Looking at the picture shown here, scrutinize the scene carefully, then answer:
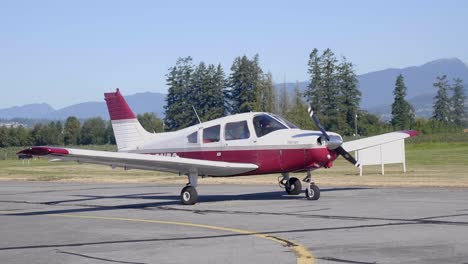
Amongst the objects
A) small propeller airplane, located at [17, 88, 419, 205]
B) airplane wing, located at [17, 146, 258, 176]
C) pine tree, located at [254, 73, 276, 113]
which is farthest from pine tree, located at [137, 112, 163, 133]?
airplane wing, located at [17, 146, 258, 176]

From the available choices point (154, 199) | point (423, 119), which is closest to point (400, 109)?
point (423, 119)

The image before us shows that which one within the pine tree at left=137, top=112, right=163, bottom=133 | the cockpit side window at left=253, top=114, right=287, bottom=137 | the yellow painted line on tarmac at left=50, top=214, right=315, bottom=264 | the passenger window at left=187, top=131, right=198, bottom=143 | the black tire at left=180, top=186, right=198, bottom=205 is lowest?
the yellow painted line on tarmac at left=50, top=214, right=315, bottom=264

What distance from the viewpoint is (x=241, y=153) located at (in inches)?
800

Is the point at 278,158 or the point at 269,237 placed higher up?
the point at 278,158

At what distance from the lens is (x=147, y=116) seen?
446 ft

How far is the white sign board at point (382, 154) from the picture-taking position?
1287 inches

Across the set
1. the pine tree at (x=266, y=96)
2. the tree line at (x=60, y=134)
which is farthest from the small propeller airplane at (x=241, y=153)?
the tree line at (x=60, y=134)

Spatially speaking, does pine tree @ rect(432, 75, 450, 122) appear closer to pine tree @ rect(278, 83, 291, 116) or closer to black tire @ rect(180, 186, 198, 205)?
pine tree @ rect(278, 83, 291, 116)

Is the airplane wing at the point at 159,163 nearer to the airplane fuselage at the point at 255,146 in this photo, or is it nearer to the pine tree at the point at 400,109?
the airplane fuselage at the point at 255,146

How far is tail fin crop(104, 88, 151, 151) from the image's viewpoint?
76.9ft

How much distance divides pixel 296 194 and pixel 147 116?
115 m

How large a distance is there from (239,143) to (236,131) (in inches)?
15.2

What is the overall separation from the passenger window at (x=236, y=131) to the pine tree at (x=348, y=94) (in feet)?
333

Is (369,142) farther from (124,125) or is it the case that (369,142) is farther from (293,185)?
(124,125)
